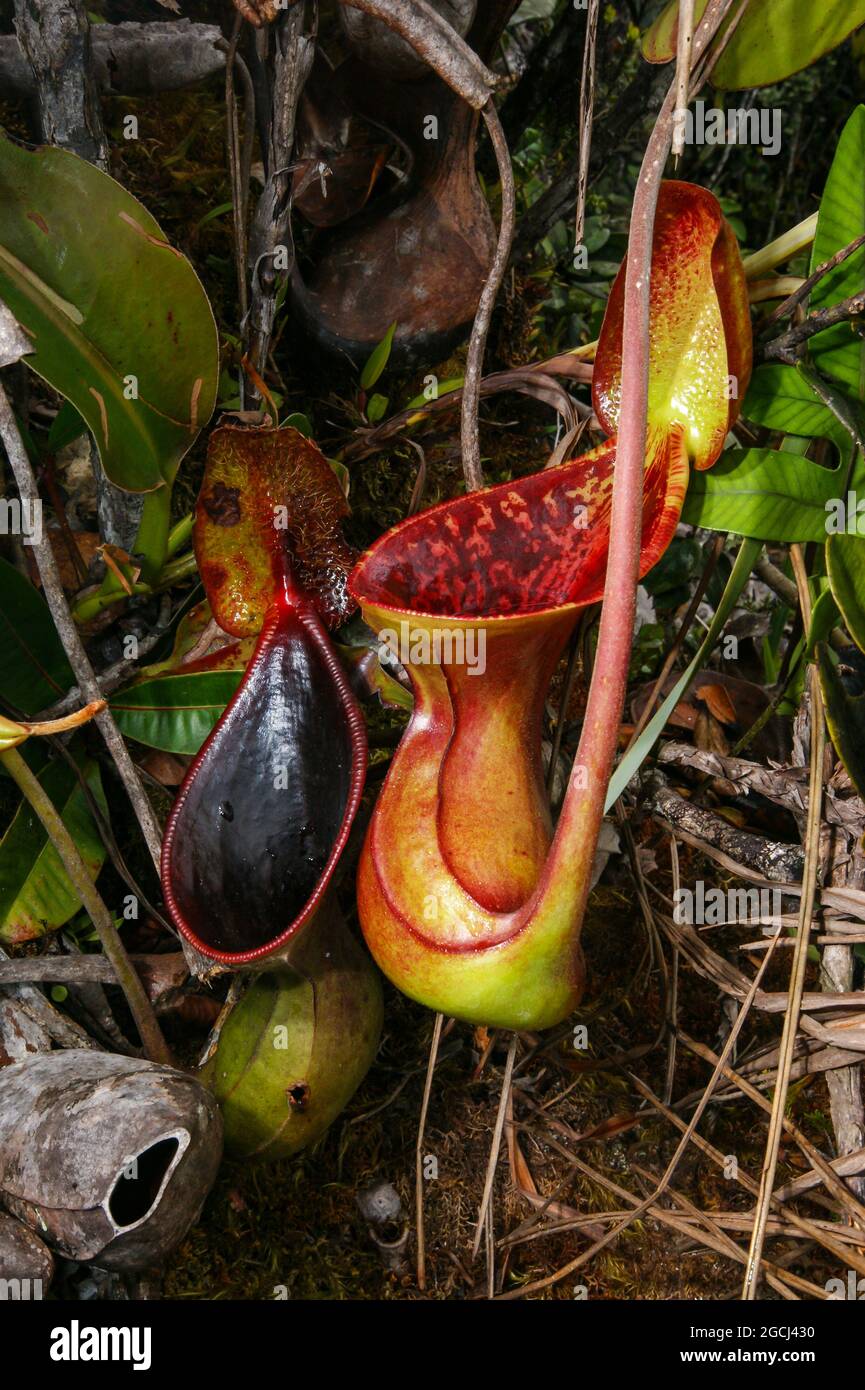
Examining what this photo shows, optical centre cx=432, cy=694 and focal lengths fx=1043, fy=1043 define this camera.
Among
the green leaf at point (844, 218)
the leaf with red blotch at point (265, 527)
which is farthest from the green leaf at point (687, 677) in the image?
the leaf with red blotch at point (265, 527)

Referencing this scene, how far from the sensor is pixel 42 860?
4.55 feet

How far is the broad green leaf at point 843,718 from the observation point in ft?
3.80


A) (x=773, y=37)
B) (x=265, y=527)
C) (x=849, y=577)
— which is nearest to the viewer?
(x=849, y=577)

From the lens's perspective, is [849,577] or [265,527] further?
[265,527]

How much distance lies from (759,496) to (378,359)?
60 centimetres

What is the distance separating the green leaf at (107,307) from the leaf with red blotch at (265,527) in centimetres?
7

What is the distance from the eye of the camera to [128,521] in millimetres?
1446

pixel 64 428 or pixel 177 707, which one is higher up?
pixel 64 428

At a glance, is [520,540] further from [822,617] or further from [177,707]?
[177,707]

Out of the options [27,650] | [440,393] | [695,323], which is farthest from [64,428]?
[695,323]

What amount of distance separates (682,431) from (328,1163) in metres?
1.08

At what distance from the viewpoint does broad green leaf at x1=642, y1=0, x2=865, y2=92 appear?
1.17 metres

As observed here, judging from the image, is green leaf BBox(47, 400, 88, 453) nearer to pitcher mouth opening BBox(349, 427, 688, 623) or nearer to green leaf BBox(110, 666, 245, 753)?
green leaf BBox(110, 666, 245, 753)

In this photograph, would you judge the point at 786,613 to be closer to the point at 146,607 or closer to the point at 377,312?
the point at 377,312
